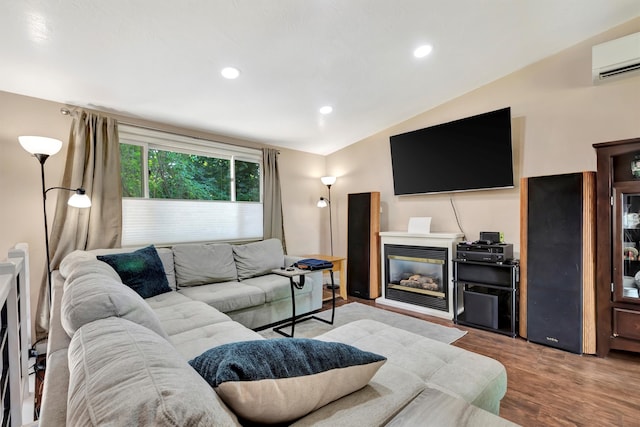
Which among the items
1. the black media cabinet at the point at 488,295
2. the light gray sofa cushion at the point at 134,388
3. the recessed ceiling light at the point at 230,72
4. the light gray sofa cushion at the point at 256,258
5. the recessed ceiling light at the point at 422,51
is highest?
the recessed ceiling light at the point at 422,51

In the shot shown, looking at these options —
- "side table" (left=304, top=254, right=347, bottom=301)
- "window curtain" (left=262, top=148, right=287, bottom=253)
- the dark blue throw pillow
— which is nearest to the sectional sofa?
the dark blue throw pillow

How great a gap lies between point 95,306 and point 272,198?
3.25m

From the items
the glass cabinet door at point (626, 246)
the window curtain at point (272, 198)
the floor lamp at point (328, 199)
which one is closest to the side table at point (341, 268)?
the window curtain at point (272, 198)

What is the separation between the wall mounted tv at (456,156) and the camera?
10.1 ft

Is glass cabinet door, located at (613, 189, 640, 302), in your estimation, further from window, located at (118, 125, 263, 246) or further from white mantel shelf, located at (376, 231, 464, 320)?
window, located at (118, 125, 263, 246)

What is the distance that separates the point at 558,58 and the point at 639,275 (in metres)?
2.12

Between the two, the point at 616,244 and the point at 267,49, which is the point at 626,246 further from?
the point at 267,49

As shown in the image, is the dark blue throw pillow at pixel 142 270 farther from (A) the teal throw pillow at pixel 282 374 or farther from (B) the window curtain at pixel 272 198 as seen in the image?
(A) the teal throw pillow at pixel 282 374

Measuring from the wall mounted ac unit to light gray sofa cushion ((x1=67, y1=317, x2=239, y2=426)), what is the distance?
3.63 m

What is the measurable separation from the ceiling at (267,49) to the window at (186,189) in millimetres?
334

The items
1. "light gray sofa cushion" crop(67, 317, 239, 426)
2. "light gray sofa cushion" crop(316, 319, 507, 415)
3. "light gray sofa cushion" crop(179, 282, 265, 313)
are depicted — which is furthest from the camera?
"light gray sofa cushion" crop(179, 282, 265, 313)

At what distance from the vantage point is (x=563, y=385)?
2043 mm

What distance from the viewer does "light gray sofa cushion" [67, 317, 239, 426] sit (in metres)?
0.49

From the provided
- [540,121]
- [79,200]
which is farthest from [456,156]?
[79,200]
